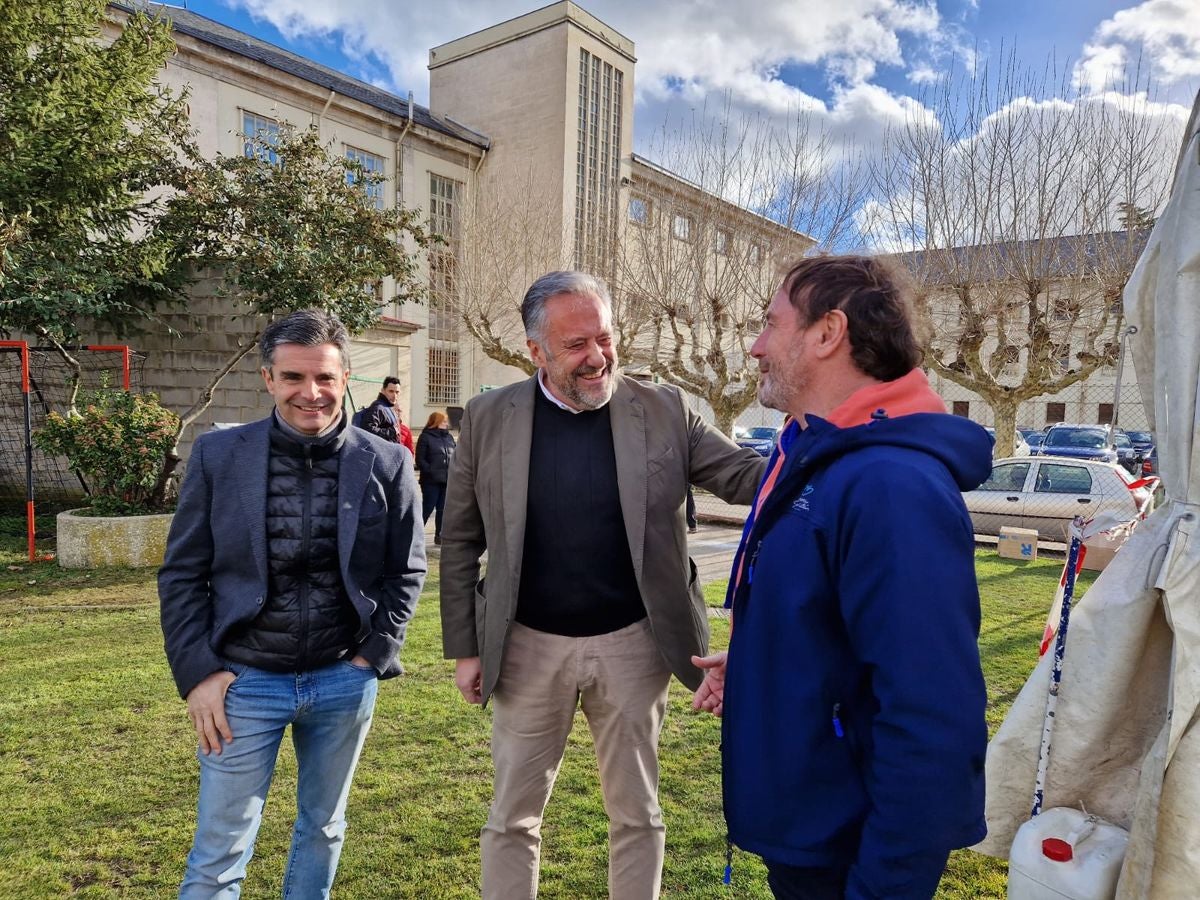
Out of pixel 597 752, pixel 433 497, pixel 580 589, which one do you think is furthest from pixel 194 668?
pixel 433 497

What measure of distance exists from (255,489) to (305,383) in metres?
0.35

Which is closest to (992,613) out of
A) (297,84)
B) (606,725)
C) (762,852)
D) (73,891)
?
(606,725)

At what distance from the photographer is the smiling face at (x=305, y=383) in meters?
2.22

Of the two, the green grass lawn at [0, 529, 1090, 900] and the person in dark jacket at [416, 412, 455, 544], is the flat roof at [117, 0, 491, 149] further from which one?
the green grass lawn at [0, 529, 1090, 900]

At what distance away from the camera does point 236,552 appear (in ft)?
7.14

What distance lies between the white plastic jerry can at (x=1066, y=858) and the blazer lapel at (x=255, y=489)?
213 cm

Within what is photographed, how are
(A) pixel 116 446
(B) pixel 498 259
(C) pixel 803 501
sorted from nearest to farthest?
1. (C) pixel 803 501
2. (A) pixel 116 446
3. (B) pixel 498 259

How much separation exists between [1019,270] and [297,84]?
64.4 feet

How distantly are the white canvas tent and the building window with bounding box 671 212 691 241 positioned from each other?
15150 mm

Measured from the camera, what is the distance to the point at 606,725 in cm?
243

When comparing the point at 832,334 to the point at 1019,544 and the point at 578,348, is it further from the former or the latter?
the point at 1019,544

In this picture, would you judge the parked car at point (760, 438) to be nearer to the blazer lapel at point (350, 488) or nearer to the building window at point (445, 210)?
the building window at point (445, 210)

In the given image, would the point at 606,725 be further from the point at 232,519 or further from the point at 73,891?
the point at 73,891

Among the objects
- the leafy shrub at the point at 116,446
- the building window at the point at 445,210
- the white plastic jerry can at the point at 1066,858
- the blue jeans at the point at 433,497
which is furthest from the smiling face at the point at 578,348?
the building window at the point at 445,210
